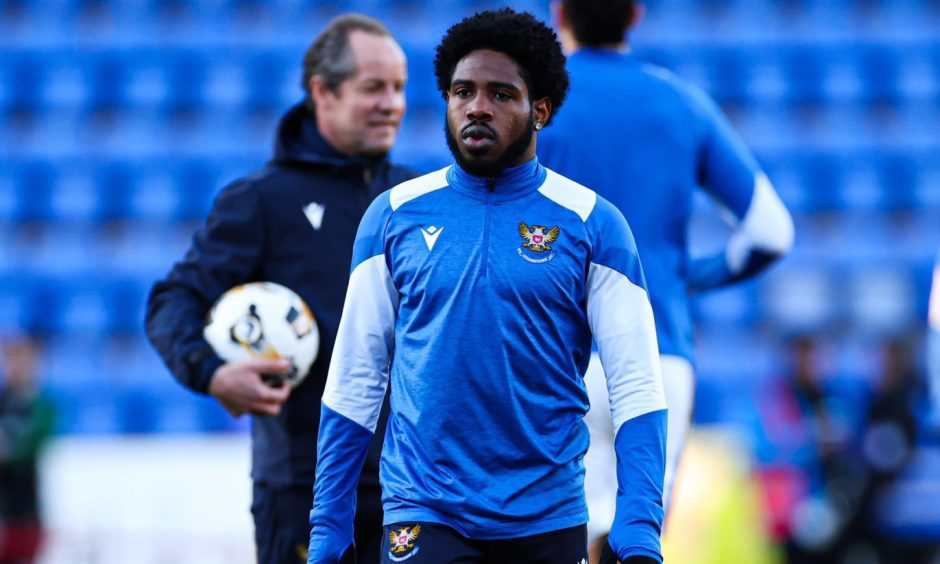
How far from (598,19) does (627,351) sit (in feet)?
5.25

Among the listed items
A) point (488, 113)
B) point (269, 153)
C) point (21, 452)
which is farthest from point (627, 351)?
point (269, 153)

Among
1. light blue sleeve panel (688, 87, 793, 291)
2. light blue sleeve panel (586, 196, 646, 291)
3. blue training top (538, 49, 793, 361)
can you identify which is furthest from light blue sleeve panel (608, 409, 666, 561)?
light blue sleeve panel (688, 87, 793, 291)

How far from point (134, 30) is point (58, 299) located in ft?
10.6

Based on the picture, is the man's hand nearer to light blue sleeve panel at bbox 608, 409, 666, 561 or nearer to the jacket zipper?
the jacket zipper

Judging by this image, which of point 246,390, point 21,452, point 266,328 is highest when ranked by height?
point 266,328

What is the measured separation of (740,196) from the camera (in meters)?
4.29

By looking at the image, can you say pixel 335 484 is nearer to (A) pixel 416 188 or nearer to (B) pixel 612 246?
(A) pixel 416 188

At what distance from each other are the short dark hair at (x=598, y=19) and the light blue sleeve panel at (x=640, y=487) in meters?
1.67

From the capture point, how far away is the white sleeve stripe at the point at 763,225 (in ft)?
14.2

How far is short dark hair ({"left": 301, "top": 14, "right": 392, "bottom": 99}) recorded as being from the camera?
4266 mm

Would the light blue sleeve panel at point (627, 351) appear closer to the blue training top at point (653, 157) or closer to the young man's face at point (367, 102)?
the blue training top at point (653, 157)

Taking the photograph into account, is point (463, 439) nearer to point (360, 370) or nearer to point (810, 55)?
point (360, 370)

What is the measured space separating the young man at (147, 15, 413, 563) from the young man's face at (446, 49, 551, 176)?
1154 mm

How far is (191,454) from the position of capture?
9398 millimetres
